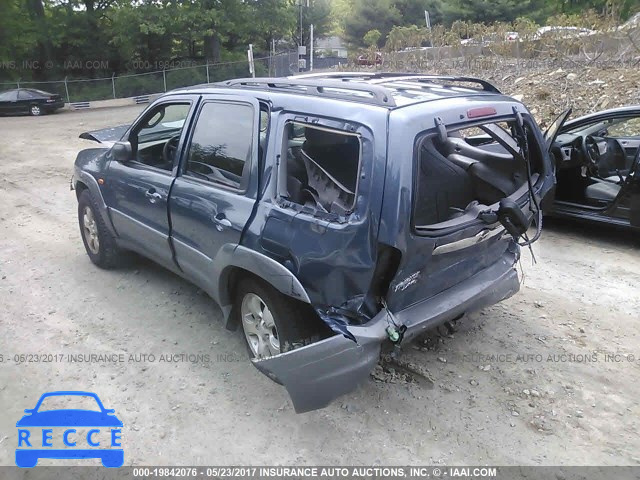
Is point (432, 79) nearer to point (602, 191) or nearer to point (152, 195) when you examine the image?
point (152, 195)

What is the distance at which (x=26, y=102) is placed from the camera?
22625 millimetres

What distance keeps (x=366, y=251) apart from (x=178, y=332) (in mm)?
2095

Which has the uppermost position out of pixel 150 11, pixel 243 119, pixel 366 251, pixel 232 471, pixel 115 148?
pixel 150 11

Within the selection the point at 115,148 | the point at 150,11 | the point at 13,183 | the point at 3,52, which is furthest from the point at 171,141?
the point at 3,52

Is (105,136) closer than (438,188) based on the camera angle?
No

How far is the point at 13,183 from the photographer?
9.02 metres

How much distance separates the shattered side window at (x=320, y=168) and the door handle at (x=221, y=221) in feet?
1.62

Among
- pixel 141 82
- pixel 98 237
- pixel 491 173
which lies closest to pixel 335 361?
pixel 491 173

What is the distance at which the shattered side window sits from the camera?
9.55 feet

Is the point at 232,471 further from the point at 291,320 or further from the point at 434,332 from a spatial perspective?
the point at 434,332

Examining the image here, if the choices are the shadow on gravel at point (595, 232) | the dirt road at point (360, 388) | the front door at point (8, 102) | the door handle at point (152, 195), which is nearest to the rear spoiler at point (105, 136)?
the dirt road at point (360, 388)

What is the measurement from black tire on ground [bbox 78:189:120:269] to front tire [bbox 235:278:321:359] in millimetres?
2068

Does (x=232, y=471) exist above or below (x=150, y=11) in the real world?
below

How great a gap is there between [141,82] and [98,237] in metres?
25.3
